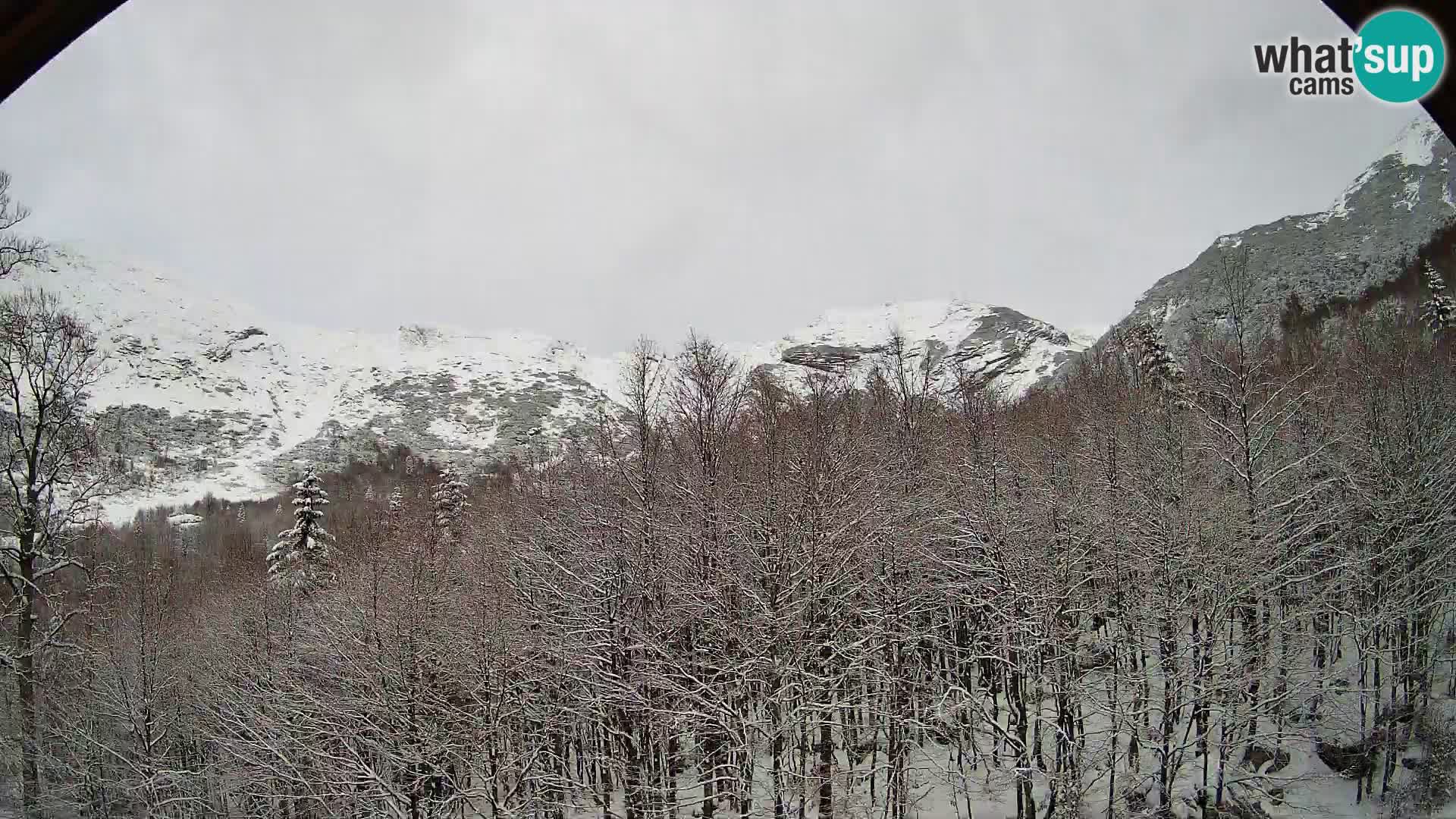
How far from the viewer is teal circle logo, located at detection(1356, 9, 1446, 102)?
51.8 inches

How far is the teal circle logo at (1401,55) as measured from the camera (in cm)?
131

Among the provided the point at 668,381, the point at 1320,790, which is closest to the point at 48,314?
the point at 668,381

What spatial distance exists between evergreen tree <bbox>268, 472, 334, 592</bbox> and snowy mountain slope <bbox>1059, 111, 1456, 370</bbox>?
2051 inches

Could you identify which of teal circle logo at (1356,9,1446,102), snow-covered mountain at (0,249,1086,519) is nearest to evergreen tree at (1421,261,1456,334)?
teal circle logo at (1356,9,1446,102)

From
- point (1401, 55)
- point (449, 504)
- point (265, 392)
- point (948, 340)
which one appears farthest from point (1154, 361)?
point (265, 392)

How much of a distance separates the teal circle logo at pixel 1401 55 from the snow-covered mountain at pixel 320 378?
264 feet

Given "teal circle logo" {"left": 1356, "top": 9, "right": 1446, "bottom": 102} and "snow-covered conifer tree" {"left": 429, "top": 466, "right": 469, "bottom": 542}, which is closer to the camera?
"teal circle logo" {"left": 1356, "top": 9, "right": 1446, "bottom": 102}

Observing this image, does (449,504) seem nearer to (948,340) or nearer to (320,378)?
(948,340)

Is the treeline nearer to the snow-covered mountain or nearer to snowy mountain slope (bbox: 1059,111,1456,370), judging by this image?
snowy mountain slope (bbox: 1059,111,1456,370)

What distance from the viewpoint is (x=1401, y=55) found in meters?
1.50

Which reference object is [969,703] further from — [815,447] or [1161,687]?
[815,447]

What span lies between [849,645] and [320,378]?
555ft

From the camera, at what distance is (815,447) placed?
661 inches

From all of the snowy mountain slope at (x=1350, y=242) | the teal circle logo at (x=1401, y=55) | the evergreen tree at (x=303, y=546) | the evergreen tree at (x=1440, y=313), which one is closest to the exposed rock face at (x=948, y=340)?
the snowy mountain slope at (x=1350, y=242)
